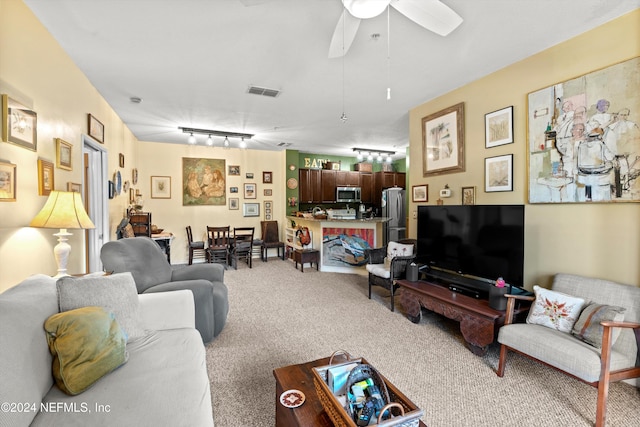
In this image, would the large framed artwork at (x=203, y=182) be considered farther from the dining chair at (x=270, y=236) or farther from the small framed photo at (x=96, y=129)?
the small framed photo at (x=96, y=129)

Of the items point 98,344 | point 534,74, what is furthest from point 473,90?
point 98,344

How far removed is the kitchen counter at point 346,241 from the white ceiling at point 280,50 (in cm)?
209

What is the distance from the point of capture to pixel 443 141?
3.72 meters

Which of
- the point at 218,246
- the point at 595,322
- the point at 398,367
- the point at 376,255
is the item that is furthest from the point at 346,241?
the point at 595,322

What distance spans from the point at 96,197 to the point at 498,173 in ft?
16.0

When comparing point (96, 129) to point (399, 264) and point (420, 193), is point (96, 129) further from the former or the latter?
point (420, 193)

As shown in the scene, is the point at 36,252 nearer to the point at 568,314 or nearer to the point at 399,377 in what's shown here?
the point at 399,377

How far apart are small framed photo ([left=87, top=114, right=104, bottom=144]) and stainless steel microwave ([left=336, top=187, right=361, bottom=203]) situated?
5292 millimetres

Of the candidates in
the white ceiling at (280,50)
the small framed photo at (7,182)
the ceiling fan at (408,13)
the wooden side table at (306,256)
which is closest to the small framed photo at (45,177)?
the small framed photo at (7,182)

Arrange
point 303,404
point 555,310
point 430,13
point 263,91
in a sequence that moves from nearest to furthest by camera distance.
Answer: point 303,404, point 430,13, point 555,310, point 263,91

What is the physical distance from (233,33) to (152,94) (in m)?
1.87

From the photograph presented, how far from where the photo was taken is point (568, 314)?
2131 mm

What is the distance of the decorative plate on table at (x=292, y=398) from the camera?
4.27ft

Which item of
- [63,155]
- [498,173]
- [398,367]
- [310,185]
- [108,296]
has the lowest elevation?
[398,367]
